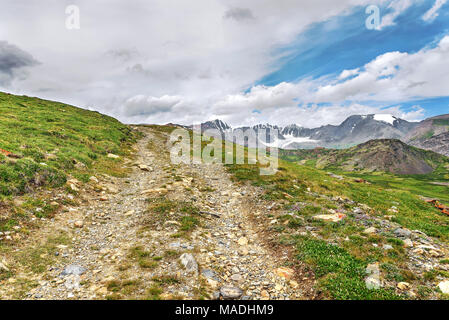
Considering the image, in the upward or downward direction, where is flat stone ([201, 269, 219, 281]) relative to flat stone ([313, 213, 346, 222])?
downward

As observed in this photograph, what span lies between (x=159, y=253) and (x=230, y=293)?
4377 mm

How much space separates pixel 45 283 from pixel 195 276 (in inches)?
248

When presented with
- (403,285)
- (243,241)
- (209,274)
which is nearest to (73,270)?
(209,274)

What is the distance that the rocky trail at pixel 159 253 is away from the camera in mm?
9078

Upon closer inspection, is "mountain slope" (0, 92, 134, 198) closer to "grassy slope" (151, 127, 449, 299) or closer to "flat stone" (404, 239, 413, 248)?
"grassy slope" (151, 127, 449, 299)

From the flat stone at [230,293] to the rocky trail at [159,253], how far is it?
36 mm

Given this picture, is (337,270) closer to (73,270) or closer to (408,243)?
(408,243)

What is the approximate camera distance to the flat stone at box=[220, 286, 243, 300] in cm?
910

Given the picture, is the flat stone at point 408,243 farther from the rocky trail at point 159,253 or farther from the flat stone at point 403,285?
the rocky trail at point 159,253

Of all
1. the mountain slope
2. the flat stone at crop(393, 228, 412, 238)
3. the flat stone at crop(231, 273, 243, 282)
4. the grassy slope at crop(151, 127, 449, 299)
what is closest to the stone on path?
the grassy slope at crop(151, 127, 449, 299)

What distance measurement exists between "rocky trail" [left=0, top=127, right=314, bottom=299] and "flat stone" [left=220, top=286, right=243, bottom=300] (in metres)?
0.04
